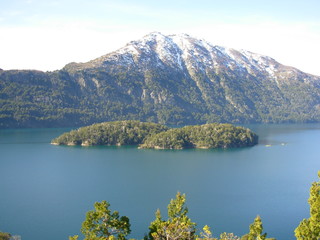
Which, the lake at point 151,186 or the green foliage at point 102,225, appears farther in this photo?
the lake at point 151,186

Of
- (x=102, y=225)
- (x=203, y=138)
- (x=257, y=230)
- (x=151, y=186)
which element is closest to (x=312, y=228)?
(x=257, y=230)

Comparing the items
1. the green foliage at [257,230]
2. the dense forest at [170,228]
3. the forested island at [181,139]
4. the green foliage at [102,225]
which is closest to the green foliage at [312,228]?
the dense forest at [170,228]

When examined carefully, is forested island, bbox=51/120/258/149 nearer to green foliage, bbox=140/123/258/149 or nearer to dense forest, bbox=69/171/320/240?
green foliage, bbox=140/123/258/149

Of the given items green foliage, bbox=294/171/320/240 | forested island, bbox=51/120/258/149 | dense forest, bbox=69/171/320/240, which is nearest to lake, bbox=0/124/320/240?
forested island, bbox=51/120/258/149

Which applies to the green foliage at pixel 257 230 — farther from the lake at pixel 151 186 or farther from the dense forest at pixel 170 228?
the lake at pixel 151 186

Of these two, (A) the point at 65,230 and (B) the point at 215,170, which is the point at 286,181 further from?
(A) the point at 65,230

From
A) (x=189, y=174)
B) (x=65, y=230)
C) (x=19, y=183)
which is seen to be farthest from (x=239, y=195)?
(x=19, y=183)

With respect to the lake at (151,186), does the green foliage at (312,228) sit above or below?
above
